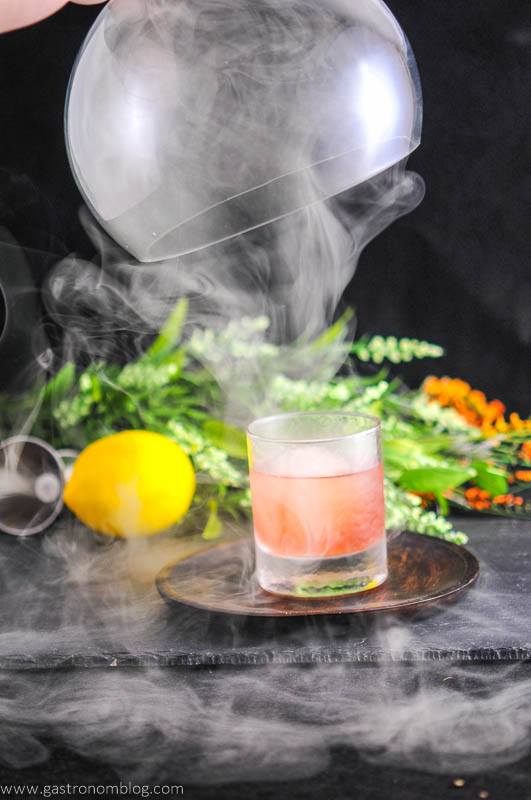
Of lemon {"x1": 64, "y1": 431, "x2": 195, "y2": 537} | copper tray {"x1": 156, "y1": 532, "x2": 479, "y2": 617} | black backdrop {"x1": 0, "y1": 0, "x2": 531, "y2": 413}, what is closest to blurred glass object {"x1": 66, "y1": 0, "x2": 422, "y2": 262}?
copper tray {"x1": 156, "y1": 532, "x2": 479, "y2": 617}

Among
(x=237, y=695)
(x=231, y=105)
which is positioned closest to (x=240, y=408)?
(x=237, y=695)

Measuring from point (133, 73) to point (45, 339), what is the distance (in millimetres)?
1189

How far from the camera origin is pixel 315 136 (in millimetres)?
764

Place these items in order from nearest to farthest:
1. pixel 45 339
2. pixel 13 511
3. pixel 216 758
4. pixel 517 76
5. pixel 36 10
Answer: pixel 216 758
pixel 36 10
pixel 13 511
pixel 517 76
pixel 45 339

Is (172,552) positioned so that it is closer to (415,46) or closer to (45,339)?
(45,339)

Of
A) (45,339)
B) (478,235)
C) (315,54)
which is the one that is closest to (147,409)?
(45,339)

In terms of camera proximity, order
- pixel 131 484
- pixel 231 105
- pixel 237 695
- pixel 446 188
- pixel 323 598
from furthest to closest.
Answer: pixel 446 188 < pixel 131 484 < pixel 323 598 < pixel 237 695 < pixel 231 105

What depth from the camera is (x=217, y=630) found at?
110cm

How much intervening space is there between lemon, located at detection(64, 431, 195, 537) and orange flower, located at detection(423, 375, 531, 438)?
1.62 ft

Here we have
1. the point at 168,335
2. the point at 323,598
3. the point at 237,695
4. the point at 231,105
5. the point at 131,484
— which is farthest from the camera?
the point at 168,335

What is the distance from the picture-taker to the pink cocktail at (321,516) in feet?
3.63

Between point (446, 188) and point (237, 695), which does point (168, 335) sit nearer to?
point (446, 188)

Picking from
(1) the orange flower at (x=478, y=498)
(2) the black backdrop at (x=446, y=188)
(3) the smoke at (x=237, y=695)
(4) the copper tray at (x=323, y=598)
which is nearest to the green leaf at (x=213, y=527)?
(4) the copper tray at (x=323, y=598)

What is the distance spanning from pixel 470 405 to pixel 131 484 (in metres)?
0.62
